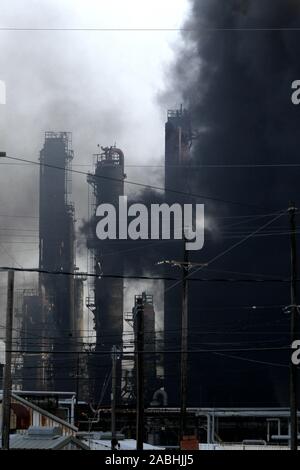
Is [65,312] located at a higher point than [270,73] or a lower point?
lower

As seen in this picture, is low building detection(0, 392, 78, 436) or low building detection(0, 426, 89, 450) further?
low building detection(0, 392, 78, 436)

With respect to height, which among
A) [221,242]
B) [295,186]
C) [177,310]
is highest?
[295,186]

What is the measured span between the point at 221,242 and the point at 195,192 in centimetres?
599

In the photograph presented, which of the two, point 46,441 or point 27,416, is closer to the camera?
point 46,441

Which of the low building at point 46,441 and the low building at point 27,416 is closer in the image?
the low building at point 46,441

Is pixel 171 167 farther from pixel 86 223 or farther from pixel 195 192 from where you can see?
pixel 86 223

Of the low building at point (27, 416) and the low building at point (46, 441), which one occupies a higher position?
the low building at point (46, 441)

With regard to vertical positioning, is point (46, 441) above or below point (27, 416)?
above

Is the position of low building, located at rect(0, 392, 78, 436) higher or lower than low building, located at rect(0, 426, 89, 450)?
lower
